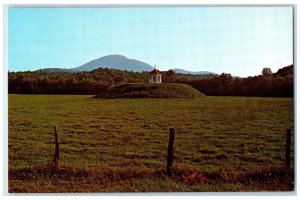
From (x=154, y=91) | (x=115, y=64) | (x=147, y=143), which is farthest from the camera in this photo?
(x=154, y=91)

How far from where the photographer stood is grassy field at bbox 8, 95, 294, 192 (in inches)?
527

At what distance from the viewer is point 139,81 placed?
13805 millimetres

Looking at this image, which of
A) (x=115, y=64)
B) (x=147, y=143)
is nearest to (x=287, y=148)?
(x=147, y=143)

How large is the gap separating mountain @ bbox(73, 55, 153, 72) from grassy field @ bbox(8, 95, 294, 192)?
64cm

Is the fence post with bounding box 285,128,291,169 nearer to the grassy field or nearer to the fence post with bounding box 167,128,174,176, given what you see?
the grassy field

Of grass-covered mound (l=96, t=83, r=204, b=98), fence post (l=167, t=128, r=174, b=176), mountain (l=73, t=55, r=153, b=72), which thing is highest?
mountain (l=73, t=55, r=153, b=72)

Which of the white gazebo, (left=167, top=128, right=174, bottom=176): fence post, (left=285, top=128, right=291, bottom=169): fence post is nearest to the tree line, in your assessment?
the white gazebo

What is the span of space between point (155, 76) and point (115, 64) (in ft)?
2.76

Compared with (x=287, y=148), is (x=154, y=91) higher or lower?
higher

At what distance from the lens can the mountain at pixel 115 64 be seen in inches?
527

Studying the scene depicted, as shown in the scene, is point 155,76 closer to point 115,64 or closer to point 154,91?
point 154,91

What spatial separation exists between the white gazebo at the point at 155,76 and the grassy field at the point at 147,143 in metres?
0.40
